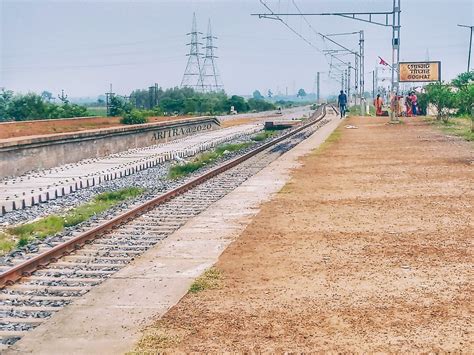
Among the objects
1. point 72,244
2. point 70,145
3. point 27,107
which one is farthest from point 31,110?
point 72,244

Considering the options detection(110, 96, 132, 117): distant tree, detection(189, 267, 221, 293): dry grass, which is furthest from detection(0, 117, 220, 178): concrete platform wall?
detection(110, 96, 132, 117): distant tree

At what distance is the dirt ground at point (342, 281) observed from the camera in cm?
627

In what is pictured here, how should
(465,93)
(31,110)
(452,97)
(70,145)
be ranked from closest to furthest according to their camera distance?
1. (70,145)
2. (465,93)
3. (452,97)
4. (31,110)

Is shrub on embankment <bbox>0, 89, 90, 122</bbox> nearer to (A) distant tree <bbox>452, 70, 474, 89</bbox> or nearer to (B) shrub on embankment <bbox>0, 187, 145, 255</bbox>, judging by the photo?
(A) distant tree <bbox>452, 70, 474, 89</bbox>

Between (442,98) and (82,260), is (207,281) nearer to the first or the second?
(82,260)

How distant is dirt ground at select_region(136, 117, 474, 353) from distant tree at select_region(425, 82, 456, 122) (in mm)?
31848

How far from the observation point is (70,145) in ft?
86.4

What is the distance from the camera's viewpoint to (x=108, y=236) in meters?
11.2

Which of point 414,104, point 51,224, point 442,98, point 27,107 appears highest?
point 442,98

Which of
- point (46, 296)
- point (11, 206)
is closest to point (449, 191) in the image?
point (11, 206)

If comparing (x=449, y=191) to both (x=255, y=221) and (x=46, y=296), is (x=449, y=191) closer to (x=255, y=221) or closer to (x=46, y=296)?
(x=255, y=221)

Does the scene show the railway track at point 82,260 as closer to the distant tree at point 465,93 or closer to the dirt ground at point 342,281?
the dirt ground at point 342,281

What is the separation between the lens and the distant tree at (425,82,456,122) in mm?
46688

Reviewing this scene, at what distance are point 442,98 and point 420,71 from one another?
59.1ft
